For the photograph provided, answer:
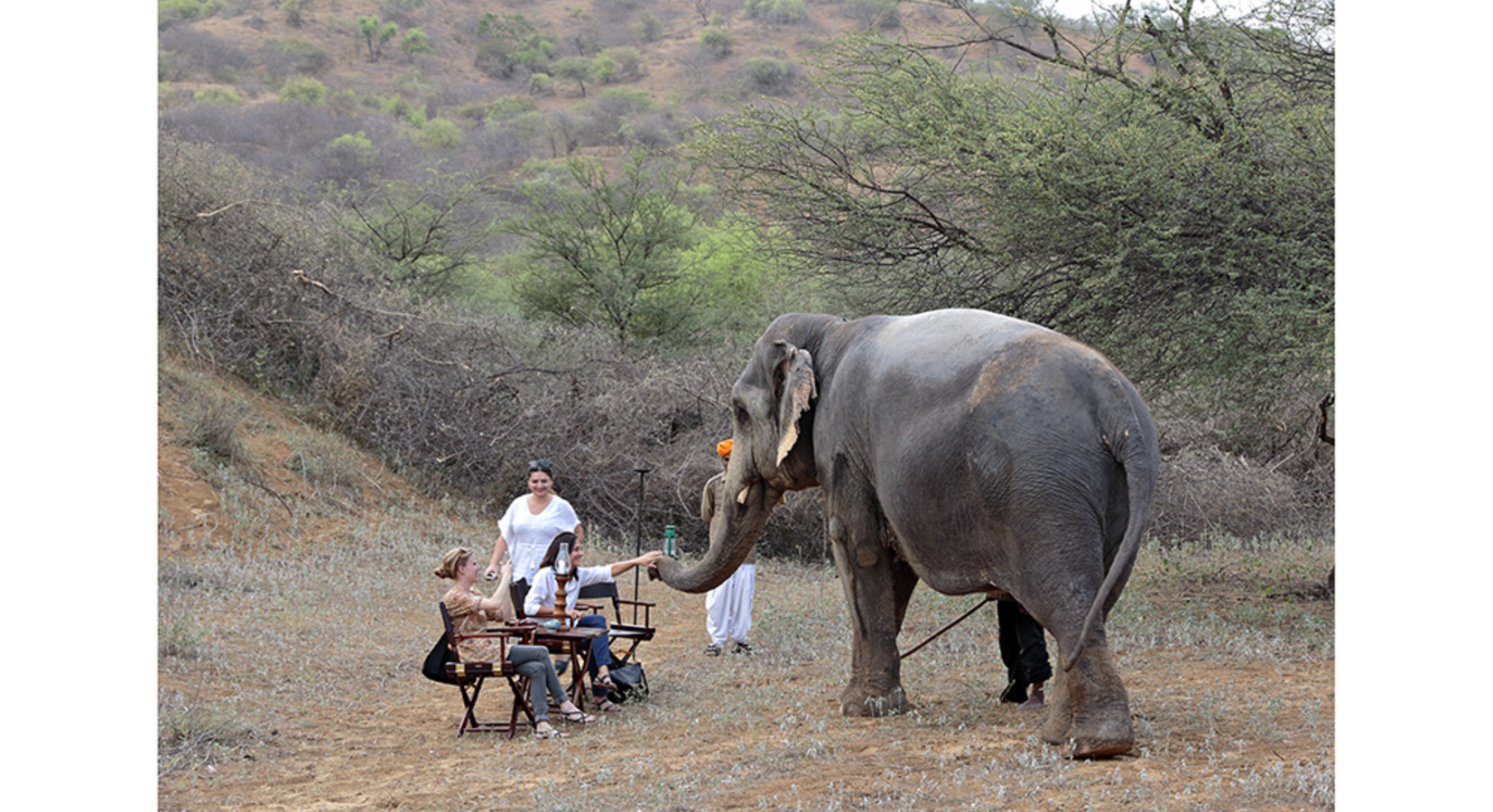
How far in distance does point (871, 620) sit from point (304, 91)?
54390 mm

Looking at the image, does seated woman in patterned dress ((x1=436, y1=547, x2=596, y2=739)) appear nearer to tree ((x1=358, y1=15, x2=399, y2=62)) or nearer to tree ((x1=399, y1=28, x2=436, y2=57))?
tree ((x1=358, y1=15, x2=399, y2=62))

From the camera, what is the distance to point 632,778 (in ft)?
20.5

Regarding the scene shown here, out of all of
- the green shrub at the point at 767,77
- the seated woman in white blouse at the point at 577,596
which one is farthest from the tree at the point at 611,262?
the green shrub at the point at 767,77

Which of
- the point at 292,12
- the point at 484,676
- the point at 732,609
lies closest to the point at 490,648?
the point at 484,676

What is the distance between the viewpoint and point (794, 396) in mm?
7855

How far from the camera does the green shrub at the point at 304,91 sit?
55312 mm

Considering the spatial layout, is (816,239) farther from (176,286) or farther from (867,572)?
(176,286)

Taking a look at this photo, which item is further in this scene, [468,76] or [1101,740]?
[468,76]

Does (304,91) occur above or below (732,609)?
above

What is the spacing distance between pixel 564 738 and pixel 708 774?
1419 mm

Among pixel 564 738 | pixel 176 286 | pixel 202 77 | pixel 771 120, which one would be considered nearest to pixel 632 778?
pixel 564 738

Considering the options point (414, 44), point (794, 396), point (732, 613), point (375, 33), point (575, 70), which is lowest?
point (732, 613)

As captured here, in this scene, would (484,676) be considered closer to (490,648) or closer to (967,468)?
(490,648)

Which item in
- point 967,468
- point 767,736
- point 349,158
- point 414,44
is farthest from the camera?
point 414,44
